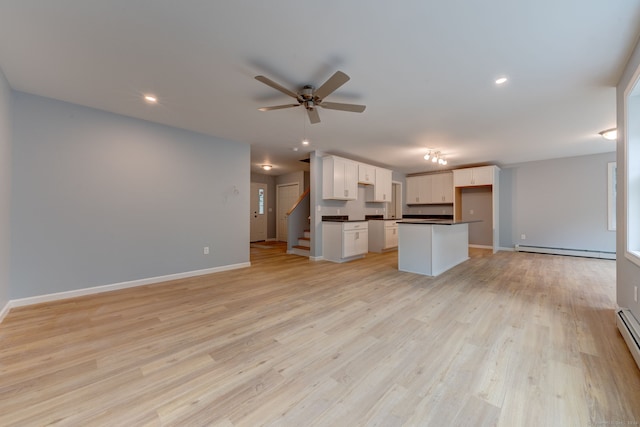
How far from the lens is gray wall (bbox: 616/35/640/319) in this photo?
2.12 m

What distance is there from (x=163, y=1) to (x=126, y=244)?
325 centimetres

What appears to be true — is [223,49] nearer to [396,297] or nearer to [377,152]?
[396,297]

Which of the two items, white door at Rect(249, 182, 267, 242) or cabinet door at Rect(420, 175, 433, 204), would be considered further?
white door at Rect(249, 182, 267, 242)

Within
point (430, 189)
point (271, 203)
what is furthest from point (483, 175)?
point (271, 203)

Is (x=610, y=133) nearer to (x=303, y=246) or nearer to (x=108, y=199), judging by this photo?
(x=303, y=246)

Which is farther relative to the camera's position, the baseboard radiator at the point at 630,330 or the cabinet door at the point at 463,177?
the cabinet door at the point at 463,177

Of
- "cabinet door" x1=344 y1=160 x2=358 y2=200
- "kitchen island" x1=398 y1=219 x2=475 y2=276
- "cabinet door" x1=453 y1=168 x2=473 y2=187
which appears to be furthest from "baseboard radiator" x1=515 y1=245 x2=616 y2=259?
"cabinet door" x1=344 y1=160 x2=358 y2=200

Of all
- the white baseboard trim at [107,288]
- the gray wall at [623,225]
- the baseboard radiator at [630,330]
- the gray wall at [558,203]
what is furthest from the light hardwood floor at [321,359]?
the gray wall at [558,203]

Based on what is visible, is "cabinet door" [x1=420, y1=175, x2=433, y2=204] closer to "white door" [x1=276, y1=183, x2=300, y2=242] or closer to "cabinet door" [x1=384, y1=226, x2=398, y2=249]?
"cabinet door" [x1=384, y1=226, x2=398, y2=249]

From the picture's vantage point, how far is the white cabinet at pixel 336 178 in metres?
5.58

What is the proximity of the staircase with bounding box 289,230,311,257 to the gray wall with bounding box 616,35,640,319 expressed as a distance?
5004 mm

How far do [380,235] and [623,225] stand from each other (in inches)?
183

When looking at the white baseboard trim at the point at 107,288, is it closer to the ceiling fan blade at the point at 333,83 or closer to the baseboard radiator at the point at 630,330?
the ceiling fan blade at the point at 333,83

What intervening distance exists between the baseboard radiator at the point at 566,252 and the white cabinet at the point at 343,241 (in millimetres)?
4656
